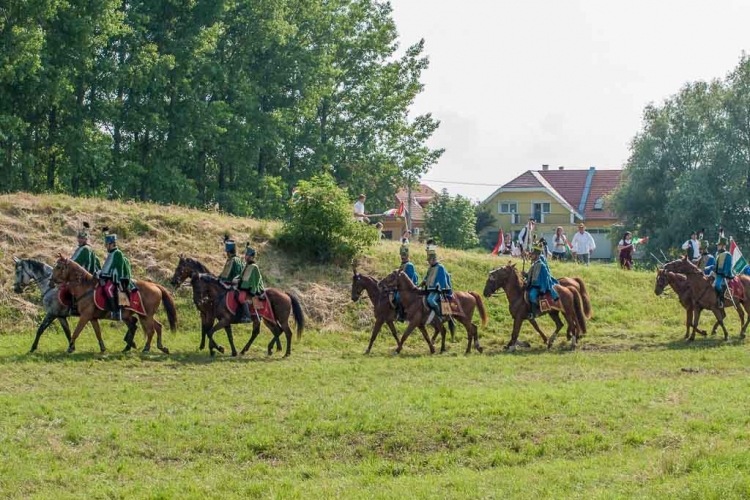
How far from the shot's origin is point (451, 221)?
232ft

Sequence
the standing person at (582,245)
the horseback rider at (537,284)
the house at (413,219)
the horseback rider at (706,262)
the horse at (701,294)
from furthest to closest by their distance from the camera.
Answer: the house at (413,219)
the standing person at (582,245)
the horseback rider at (706,262)
the horse at (701,294)
the horseback rider at (537,284)

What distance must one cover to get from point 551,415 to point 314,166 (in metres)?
36.2

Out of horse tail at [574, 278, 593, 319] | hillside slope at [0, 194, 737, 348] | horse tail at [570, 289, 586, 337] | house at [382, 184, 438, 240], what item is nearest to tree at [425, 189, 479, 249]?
house at [382, 184, 438, 240]

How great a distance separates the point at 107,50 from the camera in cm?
4031

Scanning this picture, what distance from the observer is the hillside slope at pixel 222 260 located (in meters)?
28.5

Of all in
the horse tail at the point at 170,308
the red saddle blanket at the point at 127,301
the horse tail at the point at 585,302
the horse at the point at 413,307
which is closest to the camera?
the red saddle blanket at the point at 127,301

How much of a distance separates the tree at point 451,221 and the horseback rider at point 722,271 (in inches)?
1625

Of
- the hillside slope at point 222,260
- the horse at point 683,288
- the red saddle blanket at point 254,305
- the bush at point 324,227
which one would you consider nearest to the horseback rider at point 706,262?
the horse at point 683,288

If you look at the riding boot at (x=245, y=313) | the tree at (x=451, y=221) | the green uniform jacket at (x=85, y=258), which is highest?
the tree at (x=451, y=221)

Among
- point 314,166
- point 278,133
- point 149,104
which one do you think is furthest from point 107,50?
point 314,166

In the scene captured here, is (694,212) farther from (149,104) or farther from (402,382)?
(402,382)

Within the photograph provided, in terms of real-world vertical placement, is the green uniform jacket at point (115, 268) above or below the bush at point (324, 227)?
below

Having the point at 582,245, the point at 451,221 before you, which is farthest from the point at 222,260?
the point at 451,221

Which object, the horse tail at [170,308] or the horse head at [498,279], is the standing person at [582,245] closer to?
the horse head at [498,279]
